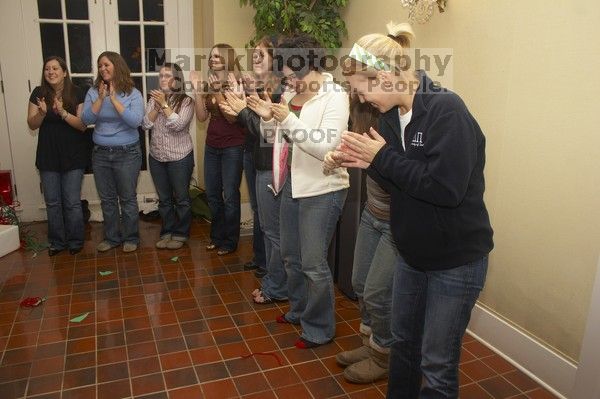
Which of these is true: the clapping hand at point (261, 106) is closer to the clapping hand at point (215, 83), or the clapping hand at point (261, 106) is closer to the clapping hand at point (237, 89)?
the clapping hand at point (237, 89)

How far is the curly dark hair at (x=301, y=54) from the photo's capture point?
87.9 inches

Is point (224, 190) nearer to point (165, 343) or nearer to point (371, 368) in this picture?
point (165, 343)

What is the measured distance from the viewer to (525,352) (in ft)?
7.77

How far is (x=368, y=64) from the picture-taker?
5.32ft

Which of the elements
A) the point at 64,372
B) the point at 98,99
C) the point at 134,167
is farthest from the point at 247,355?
the point at 98,99

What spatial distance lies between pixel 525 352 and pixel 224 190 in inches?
88.3

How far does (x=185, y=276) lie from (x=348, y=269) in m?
1.14

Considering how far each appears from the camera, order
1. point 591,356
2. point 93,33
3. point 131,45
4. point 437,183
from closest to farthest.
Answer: point 437,183, point 591,356, point 93,33, point 131,45

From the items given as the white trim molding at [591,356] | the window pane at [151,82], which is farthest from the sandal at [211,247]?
the white trim molding at [591,356]

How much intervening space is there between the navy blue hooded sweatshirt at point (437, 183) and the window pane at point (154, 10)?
3.59 m

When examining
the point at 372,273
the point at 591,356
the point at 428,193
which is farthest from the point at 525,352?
the point at 428,193

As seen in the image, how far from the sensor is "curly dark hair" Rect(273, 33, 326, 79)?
2.23 m

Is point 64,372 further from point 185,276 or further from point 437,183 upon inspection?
point 437,183

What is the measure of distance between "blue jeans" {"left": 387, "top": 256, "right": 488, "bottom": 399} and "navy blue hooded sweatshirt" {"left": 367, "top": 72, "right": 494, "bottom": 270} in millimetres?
63
